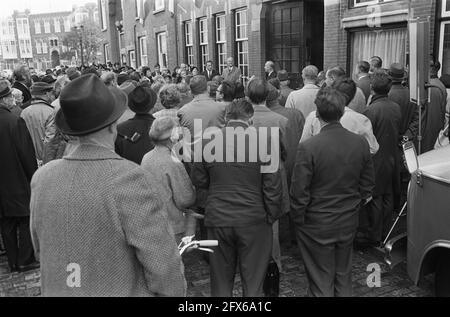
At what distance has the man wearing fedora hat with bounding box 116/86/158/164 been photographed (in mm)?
4355

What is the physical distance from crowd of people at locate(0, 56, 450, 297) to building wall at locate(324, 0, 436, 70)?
1.41m

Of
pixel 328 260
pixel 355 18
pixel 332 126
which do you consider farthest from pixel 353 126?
pixel 355 18

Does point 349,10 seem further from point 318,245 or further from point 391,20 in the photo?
point 318,245

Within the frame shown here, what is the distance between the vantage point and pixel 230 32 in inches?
559

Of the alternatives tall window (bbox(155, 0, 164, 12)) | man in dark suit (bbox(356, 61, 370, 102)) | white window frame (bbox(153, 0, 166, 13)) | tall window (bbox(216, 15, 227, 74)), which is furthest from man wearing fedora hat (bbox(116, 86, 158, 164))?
tall window (bbox(155, 0, 164, 12))

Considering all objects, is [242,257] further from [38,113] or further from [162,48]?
[162,48]

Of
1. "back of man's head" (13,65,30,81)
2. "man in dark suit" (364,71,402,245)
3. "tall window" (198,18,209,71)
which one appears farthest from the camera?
"tall window" (198,18,209,71)

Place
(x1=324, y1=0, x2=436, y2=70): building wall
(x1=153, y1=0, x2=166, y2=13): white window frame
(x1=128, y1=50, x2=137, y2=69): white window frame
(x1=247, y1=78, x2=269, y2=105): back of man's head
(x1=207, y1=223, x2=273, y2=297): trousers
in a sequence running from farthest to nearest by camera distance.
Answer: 1. (x1=128, y1=50, x2=137, y2=69): white window frame
2. (x1=153, y1=0, x2=166, y2=13): white window frame
3. (x1=324, y1=0, x2=436, y2=70): building wall
4. (x1=247, y1=78, x2=269, y2=105): back of man's head
5. (x1=207, y1=223, x2=273, y2=297): trousers

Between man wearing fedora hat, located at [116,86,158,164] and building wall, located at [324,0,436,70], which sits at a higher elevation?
building wall, located at [324,0,436,70]

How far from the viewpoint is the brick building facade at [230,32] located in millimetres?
12070

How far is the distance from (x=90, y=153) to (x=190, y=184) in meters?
1.78

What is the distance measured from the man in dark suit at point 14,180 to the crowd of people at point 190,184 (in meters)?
0.01

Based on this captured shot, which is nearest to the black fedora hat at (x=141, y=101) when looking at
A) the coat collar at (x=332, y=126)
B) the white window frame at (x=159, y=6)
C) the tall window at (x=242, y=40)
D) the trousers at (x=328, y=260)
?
the coat collar at (x=332, y=126)

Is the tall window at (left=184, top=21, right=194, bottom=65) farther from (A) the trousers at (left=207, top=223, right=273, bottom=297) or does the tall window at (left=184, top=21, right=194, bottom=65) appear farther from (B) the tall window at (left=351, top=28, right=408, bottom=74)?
(A) the trousers at (left=207, top=223, right=273, bottom=297)
